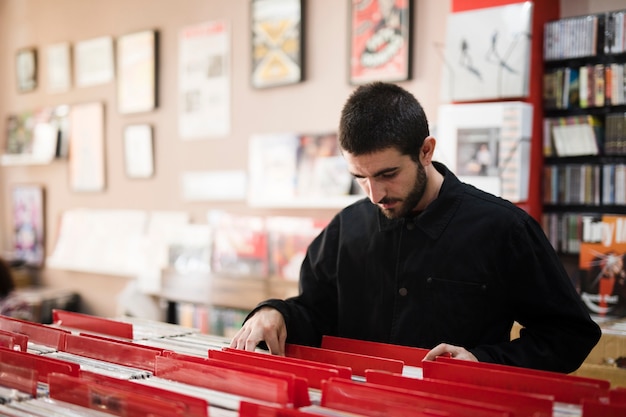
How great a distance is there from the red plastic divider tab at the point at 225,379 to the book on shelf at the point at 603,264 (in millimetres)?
2466

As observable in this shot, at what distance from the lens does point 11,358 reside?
121 cm

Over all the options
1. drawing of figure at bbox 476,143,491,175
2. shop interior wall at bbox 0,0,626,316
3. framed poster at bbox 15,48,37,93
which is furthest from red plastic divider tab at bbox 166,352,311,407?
framed poster at bbox 15,48,37,93

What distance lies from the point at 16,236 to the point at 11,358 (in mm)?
5378

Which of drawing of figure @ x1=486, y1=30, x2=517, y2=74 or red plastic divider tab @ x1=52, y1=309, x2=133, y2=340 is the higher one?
drawing of figure @ x1=486, y1=30, x2=517, y2=74

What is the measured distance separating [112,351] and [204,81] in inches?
141

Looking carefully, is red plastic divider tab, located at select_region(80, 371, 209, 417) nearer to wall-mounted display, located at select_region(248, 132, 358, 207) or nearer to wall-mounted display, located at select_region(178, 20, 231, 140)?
wall-mounted display, located at select_region(248, 132, 358, 207)

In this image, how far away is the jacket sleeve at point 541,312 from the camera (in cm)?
150

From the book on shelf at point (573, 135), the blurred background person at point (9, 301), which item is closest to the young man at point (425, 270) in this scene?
the book on shelf at point (573, 135)

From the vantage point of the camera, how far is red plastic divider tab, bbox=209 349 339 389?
1.07 metres

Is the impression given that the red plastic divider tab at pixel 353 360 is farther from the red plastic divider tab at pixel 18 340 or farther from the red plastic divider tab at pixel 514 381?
the red plastic divider tab at pixel 18 340

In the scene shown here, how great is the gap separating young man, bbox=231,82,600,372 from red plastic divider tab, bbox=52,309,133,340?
0.84ft

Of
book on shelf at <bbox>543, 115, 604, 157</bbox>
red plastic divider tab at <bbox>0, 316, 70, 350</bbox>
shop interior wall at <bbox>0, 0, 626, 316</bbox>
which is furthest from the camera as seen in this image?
shop interior wall at <bbox>0, 0, 626, 316</bbox>

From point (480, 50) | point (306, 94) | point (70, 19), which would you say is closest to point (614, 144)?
point (480, 50)

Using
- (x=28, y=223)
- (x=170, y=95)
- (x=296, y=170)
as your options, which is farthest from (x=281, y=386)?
(x=28, y=223)
